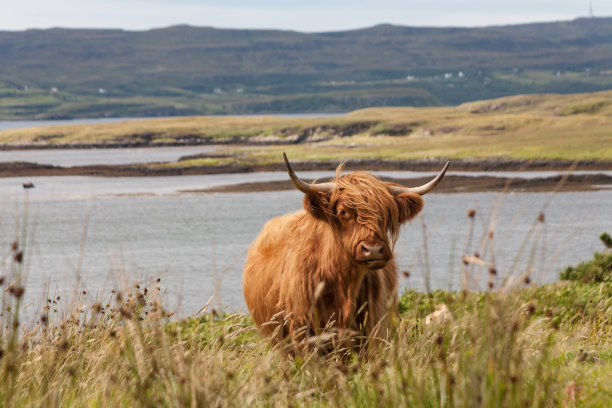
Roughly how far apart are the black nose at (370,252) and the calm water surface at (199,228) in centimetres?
1241

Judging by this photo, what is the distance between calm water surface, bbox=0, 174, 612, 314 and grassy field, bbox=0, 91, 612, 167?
570 inches

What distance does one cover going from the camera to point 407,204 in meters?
6.14

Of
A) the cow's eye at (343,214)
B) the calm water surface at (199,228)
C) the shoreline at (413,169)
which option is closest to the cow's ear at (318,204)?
the cow's eye at (343,214)

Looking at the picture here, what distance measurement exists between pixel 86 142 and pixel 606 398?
107725 millimetres

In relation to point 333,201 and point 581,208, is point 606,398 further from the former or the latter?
point 581,208

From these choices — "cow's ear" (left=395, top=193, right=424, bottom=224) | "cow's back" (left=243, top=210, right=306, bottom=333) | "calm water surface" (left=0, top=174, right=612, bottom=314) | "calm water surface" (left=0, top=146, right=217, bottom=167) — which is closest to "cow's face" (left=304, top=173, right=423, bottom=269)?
"cow's ear" (left=395, top=193, right=424, bottom=224)

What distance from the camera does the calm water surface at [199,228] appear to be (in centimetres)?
2472

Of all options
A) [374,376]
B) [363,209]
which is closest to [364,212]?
[363,209]

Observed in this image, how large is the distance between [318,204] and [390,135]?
3851 inches

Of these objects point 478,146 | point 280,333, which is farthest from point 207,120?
point 280,333

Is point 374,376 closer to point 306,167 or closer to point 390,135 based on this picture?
point 306,167

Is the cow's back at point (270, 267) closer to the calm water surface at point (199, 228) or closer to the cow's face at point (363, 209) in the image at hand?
the cow's face at point (363, 209)

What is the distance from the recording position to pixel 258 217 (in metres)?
42.5

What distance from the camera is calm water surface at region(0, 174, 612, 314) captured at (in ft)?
81.1
